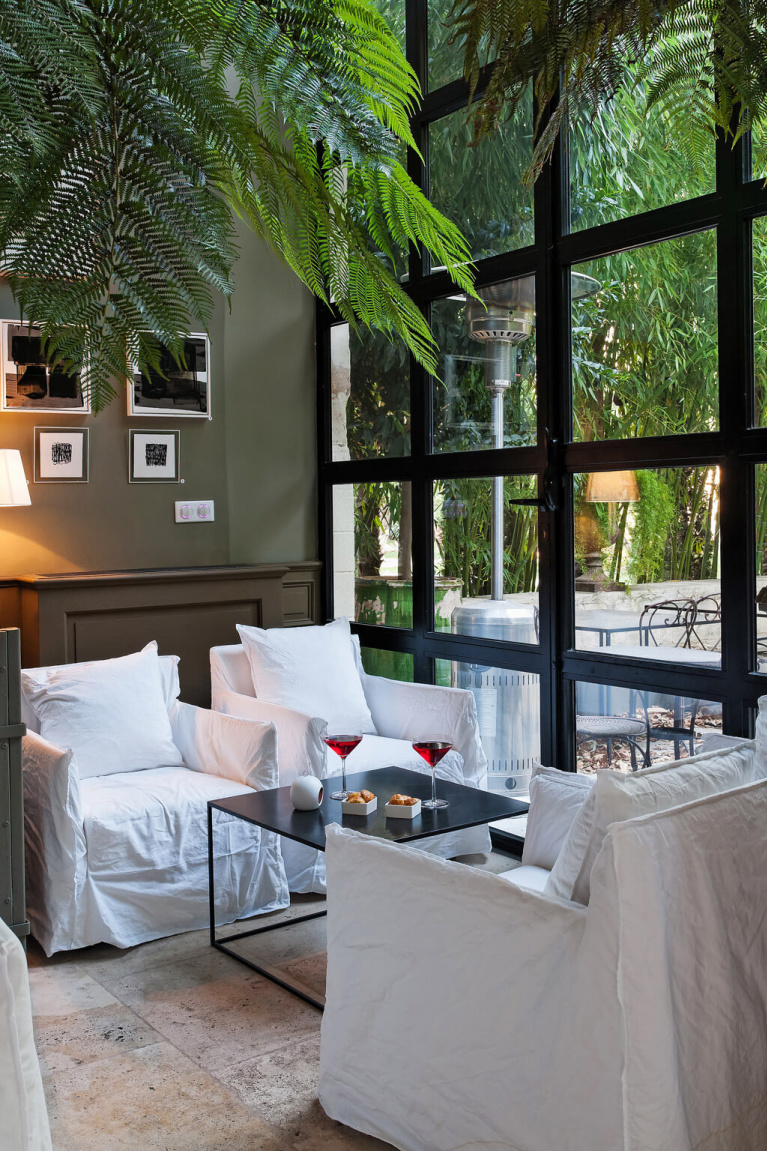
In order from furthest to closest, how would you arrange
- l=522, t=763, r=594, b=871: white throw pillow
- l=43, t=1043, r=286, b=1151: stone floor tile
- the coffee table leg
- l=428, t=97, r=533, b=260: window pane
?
1. l=428, t=97, r=533, b=260: window pane
2. the coffee table leg
3. l=522, t=763, r=594, b=871: white throw pillow
4. l=43, t=1043, r=286, b=1151: stone floor tile

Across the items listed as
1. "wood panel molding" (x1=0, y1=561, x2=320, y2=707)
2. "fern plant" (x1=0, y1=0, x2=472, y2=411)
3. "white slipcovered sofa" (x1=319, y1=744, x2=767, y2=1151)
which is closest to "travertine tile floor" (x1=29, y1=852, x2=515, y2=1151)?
"white slipcovered sofa" (x1=319, y1=744, x2=767, y2=1151)

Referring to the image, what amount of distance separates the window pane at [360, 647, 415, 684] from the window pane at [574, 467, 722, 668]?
3.34 ft

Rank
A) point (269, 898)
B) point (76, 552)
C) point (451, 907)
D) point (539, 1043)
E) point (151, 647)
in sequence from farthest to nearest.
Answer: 1. point (76, 552)
2. point (151, 647)
3. point (269, 898)
4. point (451, 907)
5. point (539, 1043)

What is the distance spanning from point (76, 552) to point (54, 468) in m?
0.35

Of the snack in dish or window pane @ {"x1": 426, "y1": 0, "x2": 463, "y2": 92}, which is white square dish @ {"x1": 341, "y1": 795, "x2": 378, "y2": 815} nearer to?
the snack in dish

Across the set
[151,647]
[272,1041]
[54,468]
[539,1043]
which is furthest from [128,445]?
[539,1043]

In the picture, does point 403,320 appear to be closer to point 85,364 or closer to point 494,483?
point 85,364

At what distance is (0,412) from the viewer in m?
3.90

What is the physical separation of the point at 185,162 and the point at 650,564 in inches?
113

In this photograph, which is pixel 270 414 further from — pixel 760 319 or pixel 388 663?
pixel 760 319

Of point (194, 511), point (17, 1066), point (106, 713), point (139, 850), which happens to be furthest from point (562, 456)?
point (17, 1066)

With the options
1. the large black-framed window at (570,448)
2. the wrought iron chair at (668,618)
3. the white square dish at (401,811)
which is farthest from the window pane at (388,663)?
the white square dish at (401,811)

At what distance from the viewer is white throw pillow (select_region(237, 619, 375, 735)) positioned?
3986mm

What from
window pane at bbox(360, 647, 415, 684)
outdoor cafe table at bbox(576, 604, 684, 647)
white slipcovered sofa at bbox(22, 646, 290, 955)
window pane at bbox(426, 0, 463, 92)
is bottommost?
white slipcovered sofa at bbox(22, 646, 290, 955)
